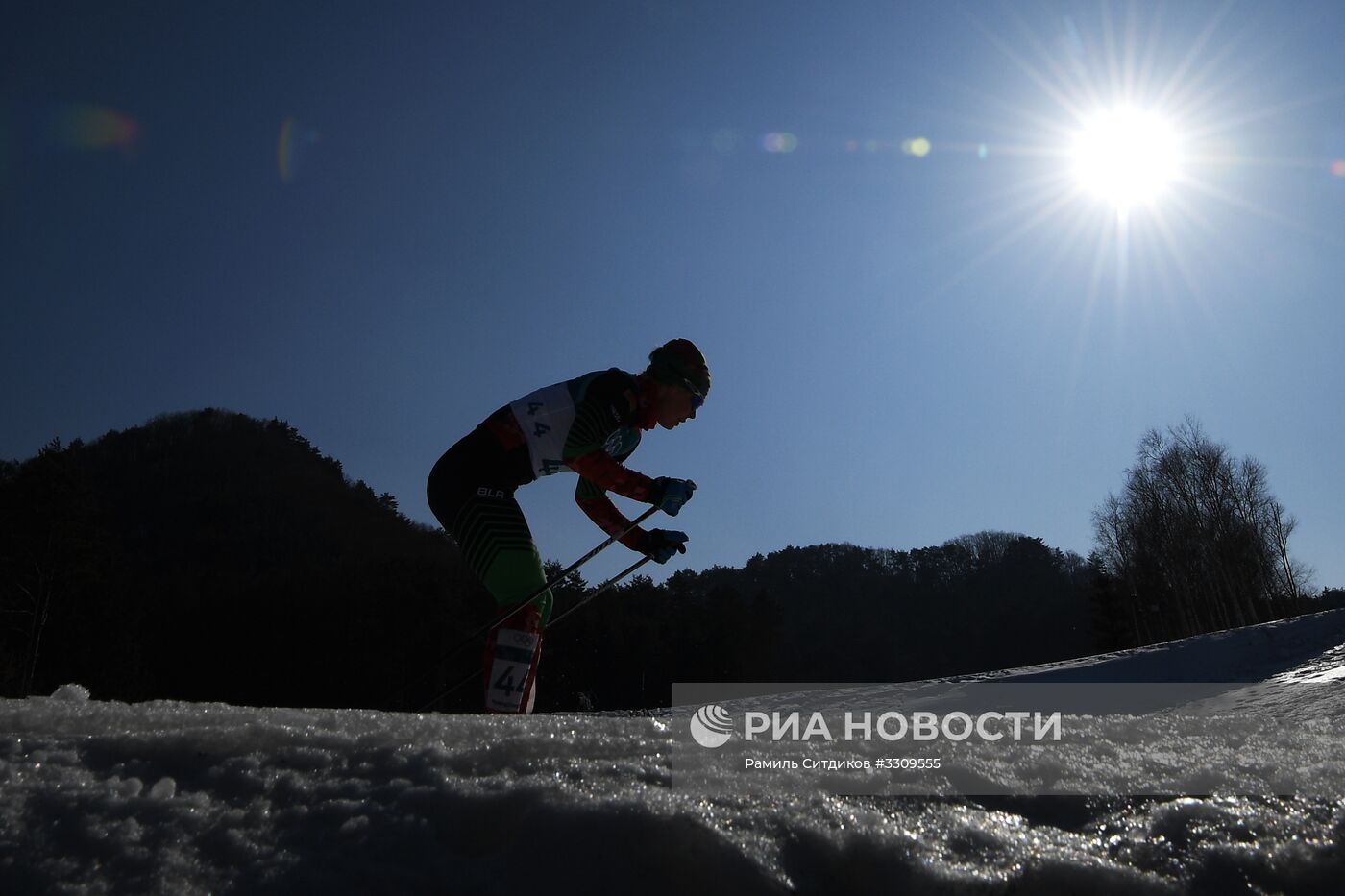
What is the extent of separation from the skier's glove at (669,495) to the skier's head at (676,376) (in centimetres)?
32

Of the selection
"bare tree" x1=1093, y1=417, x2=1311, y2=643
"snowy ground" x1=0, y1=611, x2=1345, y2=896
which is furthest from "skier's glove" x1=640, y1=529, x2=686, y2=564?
"bare tree" x1=1093, y1=417, x2=1311, y2=643

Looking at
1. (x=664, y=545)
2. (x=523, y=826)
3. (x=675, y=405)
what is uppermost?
(x=675, y=405)

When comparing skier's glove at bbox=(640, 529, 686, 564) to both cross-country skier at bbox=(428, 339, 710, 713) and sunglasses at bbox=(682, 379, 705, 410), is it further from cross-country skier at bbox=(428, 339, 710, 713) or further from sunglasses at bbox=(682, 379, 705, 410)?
sunglasses at bbox=(682, 379, 705, 410)

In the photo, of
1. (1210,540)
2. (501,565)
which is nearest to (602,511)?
(501,565)

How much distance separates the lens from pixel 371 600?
3353 centimetres

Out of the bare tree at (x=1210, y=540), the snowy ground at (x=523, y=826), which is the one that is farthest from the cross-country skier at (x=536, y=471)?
the bare tree at (x=1210, y=540)

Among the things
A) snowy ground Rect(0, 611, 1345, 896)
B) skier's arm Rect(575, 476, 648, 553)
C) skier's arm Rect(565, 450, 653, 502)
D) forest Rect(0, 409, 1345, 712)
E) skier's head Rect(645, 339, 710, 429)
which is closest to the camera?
snowy ground Rect(0, 611, 1345, 896)

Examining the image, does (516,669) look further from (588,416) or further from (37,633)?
(37,633)

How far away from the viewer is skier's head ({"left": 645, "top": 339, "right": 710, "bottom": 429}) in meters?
3.37

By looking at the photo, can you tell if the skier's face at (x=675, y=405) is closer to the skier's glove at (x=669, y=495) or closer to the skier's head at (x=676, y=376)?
the skier's head at (x=676, y=376)

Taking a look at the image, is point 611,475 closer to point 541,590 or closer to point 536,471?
point 536,471

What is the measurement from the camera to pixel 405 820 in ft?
2.71

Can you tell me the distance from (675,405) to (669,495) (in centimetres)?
42

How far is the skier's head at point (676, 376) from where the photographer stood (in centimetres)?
337
